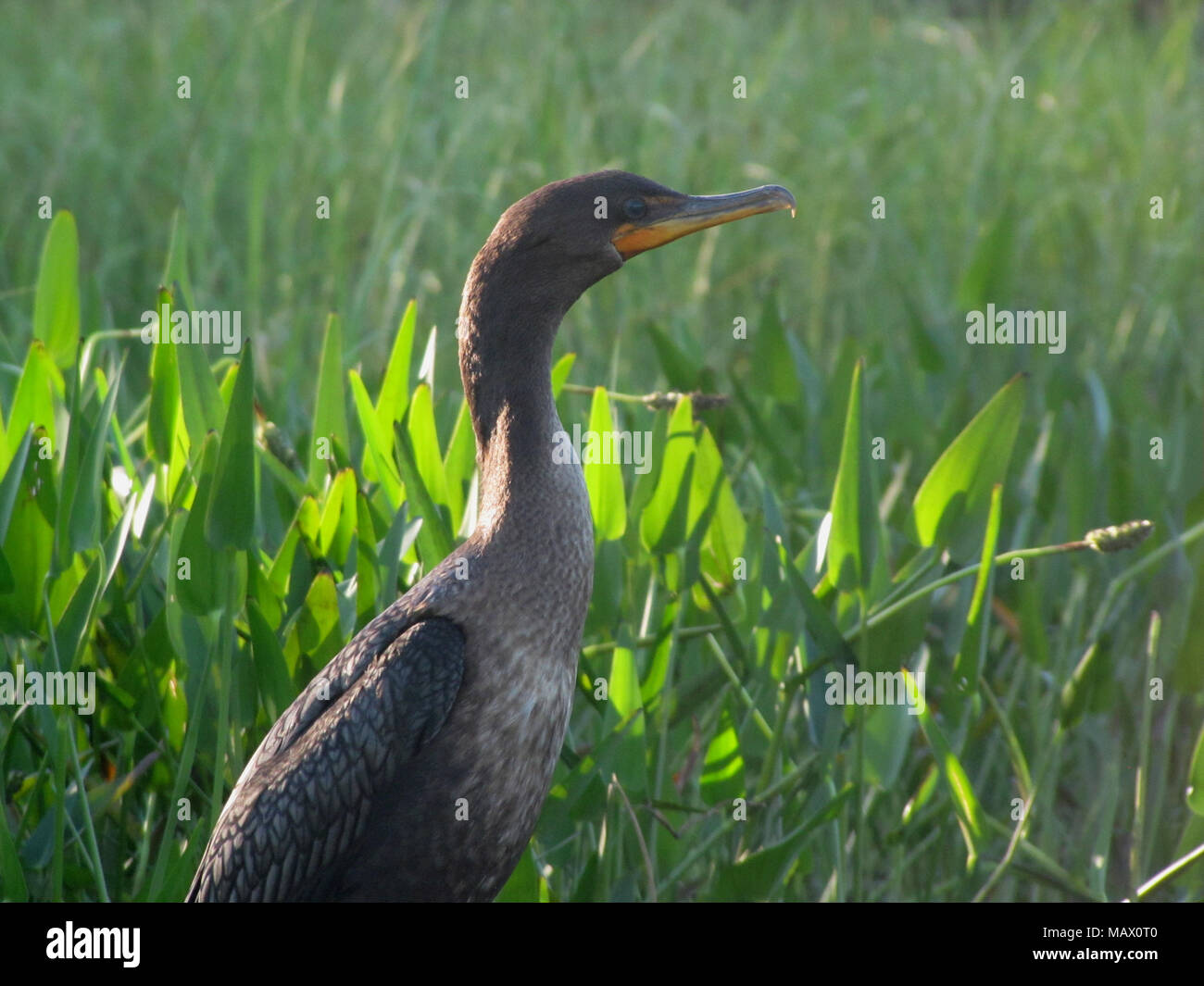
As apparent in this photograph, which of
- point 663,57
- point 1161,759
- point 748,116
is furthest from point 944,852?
point 663,57

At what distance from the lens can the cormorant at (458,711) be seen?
204 centimetres

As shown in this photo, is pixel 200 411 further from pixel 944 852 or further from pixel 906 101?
pixel 906 101

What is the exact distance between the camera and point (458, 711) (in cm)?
205

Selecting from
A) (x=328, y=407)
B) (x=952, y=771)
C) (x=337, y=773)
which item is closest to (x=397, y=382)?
(x=328, y=407)

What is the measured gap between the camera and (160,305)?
2541 mm

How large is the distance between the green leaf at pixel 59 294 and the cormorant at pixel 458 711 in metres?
1.21

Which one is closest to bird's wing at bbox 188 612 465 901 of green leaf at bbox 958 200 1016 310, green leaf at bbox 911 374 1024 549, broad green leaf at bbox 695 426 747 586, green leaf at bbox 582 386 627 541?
green leaf at bbox 582 386 627 541

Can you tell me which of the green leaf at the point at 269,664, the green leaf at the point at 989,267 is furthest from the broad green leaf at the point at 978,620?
the green leaf at the point at 989,267

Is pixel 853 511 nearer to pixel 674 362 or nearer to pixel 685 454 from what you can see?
pixel 685 454

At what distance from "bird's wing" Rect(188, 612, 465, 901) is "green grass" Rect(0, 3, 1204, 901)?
0.28 meters

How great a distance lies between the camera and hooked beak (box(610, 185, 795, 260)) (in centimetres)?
A: 229

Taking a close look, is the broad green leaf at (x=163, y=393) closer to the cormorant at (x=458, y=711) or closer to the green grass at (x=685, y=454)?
the green grass at (x=685, y=454)

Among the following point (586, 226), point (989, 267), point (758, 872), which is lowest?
point (758, 872)

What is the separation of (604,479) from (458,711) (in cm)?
66
